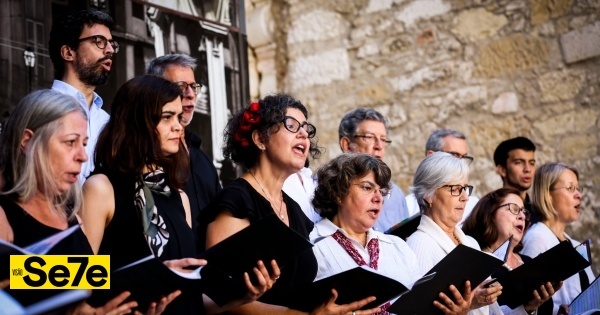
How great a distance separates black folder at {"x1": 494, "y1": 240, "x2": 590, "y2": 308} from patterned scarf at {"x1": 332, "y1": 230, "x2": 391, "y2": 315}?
2.25 feet

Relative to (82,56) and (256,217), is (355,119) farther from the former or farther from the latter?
(256,217)

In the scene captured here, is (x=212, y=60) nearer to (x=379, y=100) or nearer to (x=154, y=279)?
(x=379, y=100)

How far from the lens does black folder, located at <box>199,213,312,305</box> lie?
315 cm

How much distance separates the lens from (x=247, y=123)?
13.4ft

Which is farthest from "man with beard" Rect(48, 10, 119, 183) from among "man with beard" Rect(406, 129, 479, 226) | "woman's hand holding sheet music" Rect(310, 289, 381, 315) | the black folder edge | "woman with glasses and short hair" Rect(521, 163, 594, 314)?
"woman with glasses and short hair" Rect(521, 163, 594, 314)

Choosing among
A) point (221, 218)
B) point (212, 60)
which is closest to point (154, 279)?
point (221, 218)

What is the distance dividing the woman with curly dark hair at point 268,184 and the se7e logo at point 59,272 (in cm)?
67

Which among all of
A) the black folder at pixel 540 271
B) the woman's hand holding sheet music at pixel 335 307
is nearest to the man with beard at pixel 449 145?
the black folder at pixel 540 271

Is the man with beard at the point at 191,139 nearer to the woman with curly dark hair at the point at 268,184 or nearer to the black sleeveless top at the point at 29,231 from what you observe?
the woman with curly dark hair at the point at 268,184

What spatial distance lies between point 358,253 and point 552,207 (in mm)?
2156

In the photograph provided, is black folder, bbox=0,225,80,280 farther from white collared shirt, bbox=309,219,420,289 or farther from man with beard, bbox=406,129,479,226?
man with beard, bbox=406,129,479,226

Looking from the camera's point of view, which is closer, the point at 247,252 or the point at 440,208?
the point at 247,252

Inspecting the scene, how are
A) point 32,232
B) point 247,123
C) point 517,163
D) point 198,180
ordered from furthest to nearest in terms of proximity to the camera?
1. point 517,163
2. point 198,180
3. point 247,123
4. point 32,232

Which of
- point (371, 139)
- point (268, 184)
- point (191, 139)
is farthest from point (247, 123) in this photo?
point (371, 139)
